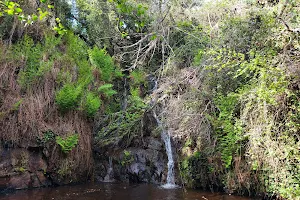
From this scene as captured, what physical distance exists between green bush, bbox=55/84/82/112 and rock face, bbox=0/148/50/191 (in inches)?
62.1

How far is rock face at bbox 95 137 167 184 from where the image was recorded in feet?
27.1

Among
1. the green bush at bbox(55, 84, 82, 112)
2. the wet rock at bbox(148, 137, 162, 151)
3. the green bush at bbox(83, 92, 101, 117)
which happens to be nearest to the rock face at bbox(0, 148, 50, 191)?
the green bush at bbox(55, 84, 82, 112)

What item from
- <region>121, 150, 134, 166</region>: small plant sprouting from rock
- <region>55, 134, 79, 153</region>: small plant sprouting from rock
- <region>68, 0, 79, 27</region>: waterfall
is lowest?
<region>121, 150, 134, 166</region>: small plant sprouting from rock

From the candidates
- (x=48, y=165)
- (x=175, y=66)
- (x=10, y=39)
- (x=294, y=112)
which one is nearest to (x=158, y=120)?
(x=175, y=66)

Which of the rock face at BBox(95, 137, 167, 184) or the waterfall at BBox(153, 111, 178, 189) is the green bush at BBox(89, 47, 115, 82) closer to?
the waterfall at BBox(153, 111, 178, 189)

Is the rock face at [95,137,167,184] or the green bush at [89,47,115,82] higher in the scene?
the green bush at [89,47,115,82]

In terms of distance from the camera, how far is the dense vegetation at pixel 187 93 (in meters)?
4.98

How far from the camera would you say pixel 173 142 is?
28.1ft

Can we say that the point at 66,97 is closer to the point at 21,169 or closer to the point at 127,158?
the point at 21,169

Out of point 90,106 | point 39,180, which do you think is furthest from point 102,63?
point 39,180

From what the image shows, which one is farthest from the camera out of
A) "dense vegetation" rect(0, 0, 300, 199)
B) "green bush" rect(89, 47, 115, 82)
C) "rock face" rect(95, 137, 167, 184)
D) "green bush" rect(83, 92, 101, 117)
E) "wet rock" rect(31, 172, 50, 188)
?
"green bush" rect(89, 47, 115, 82)

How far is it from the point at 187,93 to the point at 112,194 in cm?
334

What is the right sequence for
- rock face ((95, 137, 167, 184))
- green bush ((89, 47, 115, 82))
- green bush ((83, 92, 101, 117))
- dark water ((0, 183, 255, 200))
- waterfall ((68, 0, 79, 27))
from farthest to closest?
waterfall ((68, 0, 79, 27))
green bush ((89, 47, 115, 82))
green bush ((83, 92, 101, 117))
rock face ((95, 137, 167, 184))
dark water ((0, 183, 255, 200))

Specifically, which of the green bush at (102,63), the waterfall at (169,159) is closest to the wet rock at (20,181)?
the waterfall at (169,159)
